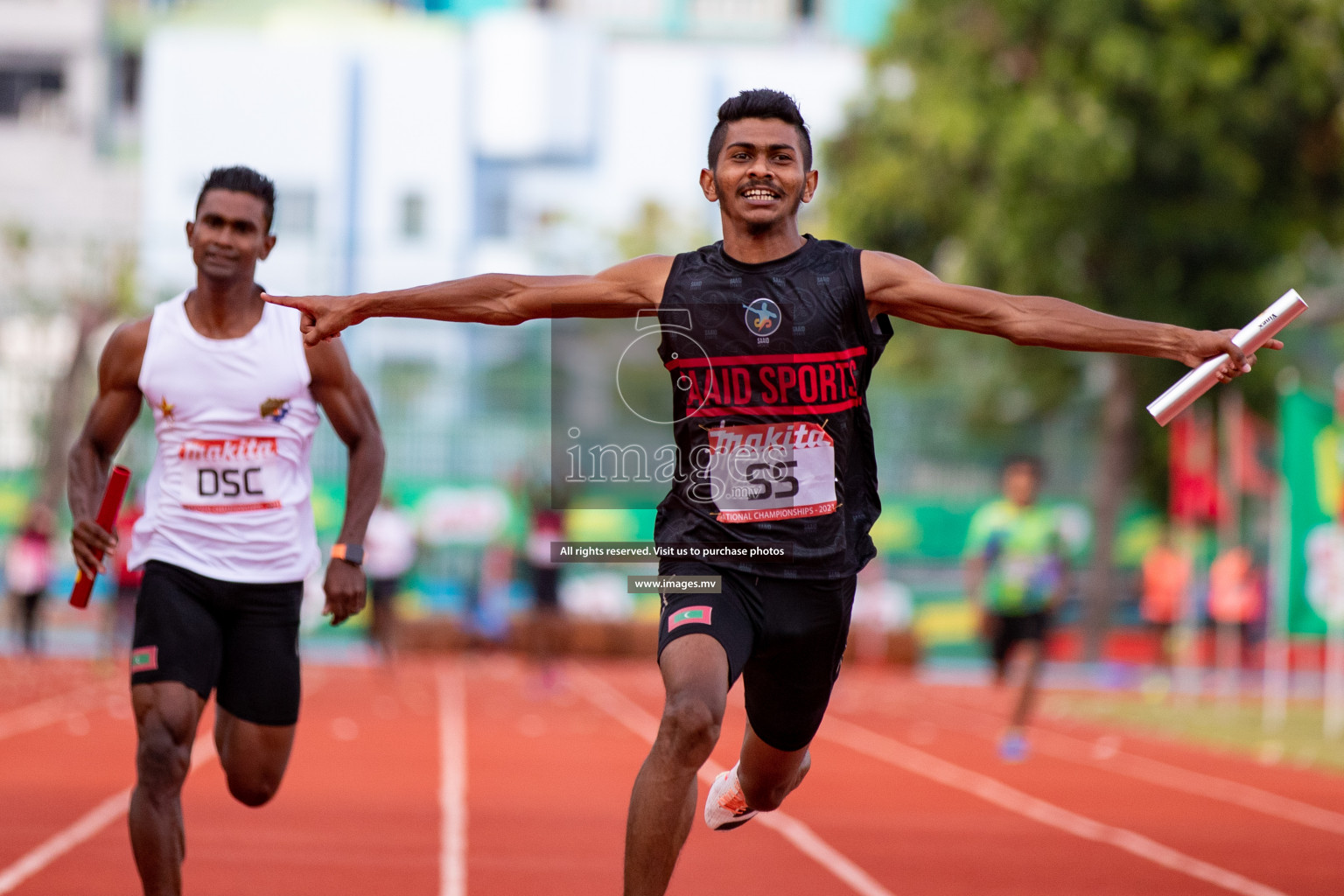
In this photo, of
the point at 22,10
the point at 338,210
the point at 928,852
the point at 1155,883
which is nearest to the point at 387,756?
the point at 928,852

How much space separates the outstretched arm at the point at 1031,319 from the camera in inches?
184

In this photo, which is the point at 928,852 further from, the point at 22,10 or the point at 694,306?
the point at 22,10

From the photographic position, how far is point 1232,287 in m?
24.5

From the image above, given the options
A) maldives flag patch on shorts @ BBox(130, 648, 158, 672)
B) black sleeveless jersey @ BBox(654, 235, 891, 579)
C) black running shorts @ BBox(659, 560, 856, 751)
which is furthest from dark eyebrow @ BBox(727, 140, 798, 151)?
maldives flag patch on shorts @ BBox(130, 648, 158, 672)

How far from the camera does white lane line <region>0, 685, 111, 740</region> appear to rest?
13094 millimetres

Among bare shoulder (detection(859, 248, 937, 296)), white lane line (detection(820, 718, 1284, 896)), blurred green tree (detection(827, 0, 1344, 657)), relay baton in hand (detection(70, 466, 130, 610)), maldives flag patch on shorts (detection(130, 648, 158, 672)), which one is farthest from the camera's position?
blurred green tree (detection(827, 0, 1344, 657))

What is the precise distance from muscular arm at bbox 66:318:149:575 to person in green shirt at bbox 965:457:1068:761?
25.0ft

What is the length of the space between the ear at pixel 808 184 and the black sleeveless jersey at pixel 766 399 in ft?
0.66

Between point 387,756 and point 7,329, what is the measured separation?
17442 millimetres

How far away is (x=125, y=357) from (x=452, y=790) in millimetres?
4748

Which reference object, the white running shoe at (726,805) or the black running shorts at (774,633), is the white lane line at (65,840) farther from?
the black running shorts at (774,633)

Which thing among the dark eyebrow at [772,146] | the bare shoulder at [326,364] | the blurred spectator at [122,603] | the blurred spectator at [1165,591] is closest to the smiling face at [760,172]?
the dark eyebrow at [772,146]

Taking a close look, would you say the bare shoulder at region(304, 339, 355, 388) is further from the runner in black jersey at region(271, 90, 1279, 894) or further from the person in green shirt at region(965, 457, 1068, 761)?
the person in green shirt at region(965, 457, 1068, 761)

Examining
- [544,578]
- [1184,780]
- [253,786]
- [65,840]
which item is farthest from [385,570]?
[253,786]
